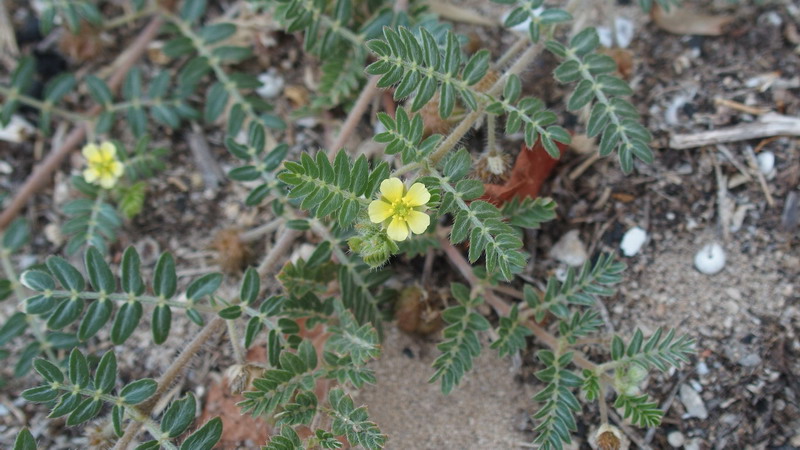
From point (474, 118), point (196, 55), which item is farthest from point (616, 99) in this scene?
point (196, 55)

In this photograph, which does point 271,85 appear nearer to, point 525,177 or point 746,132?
point 525,177

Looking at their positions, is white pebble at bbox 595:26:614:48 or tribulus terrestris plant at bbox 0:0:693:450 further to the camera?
white pebble at bbox 595:26:614:48

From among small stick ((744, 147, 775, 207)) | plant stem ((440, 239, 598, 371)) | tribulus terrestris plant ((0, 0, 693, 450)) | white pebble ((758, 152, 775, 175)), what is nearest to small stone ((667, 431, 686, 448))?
tribulus terrestris plant ((0, 0, 693, 450))

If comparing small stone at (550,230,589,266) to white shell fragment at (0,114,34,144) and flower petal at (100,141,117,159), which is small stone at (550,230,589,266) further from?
white shell fragment at (0,114,34,144)

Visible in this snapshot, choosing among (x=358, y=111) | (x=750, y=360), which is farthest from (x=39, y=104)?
(x=750, y=360)

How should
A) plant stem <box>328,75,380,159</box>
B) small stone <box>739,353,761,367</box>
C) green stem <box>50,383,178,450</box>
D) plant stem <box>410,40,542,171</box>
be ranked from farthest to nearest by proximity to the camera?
plant stem <box>328,75,380,159</box>, small stone <box>739,353,761,367</box>, plant stem <box>410,40,542,171</box>, green stem <box>50,383,178,450</box>

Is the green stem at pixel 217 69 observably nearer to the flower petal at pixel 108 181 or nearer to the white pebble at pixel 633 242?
the flower petal at pixel 108 181

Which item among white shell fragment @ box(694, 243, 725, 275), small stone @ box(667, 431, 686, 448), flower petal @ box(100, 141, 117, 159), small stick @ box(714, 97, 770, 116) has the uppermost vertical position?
small stick @ box(714, 97, 770, 116)
